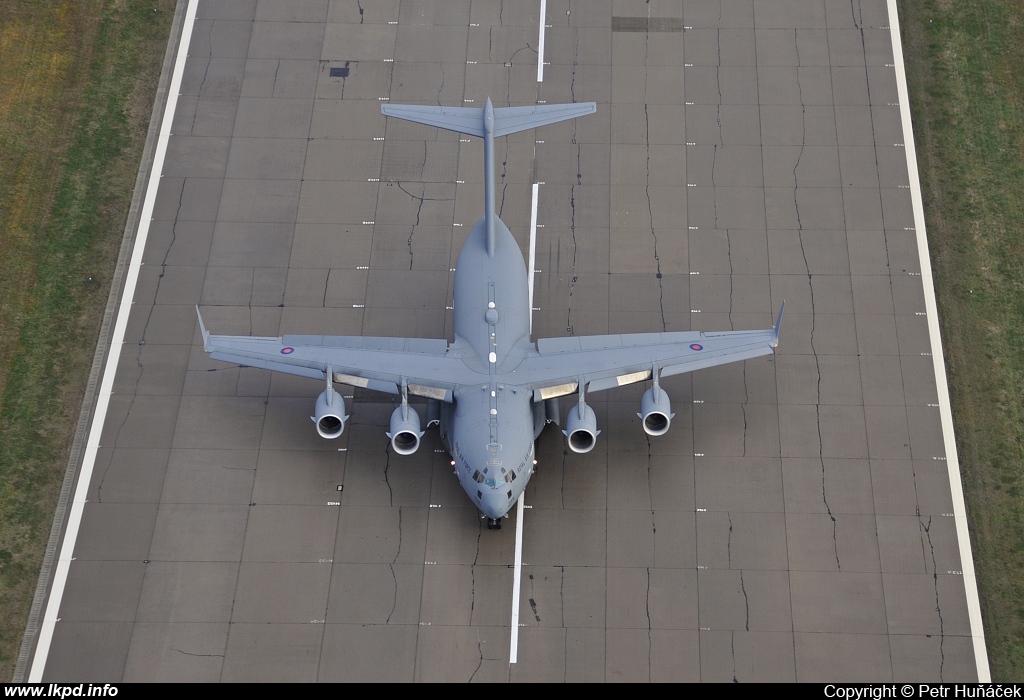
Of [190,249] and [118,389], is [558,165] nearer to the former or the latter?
[190,249]

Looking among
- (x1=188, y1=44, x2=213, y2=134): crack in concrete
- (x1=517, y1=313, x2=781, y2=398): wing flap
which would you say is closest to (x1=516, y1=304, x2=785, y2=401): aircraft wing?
(x1=517, y1=313, x2=781, y2=398): wing flap

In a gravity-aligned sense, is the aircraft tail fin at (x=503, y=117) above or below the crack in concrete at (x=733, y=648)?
above

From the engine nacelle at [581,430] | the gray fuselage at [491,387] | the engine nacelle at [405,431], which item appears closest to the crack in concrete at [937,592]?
the engine nacelle at [581,430]

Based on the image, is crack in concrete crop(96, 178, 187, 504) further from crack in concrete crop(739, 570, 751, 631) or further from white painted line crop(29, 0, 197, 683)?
crack in concrete crop(739, 570, 751, 631)

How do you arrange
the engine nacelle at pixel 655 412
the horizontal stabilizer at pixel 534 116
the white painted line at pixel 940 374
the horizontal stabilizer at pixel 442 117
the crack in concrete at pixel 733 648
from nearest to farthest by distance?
the crack in concrete at pixel 733 648 < the engine nacelle at pixel 655 412 < the white painted line at pixel 940 374 < the horizontal stabilizer at pixel 442 117 < the horizontal stabilizer at pixel 534 116

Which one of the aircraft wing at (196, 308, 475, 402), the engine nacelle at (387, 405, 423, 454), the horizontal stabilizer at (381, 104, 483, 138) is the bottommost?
the engine nacelle at (387, 405, 423, 454)

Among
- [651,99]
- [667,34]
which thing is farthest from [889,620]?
[667,34]

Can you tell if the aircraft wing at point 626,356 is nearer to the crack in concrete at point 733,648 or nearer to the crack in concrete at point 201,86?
the crack in concrete at point 733,648
